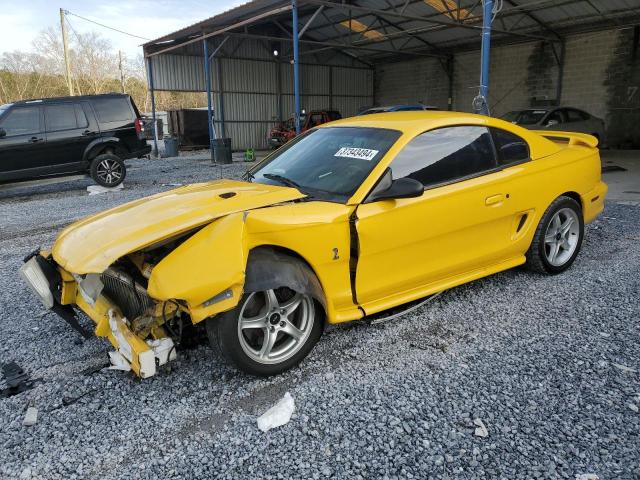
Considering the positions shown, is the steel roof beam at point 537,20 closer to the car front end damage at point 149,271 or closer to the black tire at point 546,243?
the black tire at point 546,243

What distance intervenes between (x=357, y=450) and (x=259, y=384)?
0.74 metres

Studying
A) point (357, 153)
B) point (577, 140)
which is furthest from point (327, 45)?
point (357, 153)

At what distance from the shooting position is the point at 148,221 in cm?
258

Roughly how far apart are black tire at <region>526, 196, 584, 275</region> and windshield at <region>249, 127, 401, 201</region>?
161 centimetres

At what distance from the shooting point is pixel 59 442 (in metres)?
2.18

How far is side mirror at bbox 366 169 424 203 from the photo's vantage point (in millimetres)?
2783

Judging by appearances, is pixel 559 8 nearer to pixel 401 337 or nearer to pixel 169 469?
pixel 401 337

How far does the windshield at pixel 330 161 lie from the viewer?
300cm

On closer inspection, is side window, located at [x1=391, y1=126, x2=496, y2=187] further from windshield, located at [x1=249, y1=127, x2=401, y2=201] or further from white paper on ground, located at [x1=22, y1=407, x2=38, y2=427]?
white paper on ground, located at [x1=22, y1=407, x2=38, y2=427]

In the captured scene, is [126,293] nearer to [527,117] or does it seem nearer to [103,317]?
[103,317]

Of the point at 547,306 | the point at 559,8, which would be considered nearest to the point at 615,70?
the point at 559,8

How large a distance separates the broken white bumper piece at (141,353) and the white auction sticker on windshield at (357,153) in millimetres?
1657

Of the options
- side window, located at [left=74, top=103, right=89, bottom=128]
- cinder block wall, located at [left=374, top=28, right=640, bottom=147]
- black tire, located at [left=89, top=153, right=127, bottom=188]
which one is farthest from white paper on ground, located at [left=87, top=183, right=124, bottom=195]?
cinder block wall, located at [left=374, top=28, right=640, bottom=147]

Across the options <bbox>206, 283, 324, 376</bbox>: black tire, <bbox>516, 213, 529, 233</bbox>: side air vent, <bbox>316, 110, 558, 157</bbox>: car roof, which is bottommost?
<bbox>206, 283, 324, 376</bbox>: black tire
